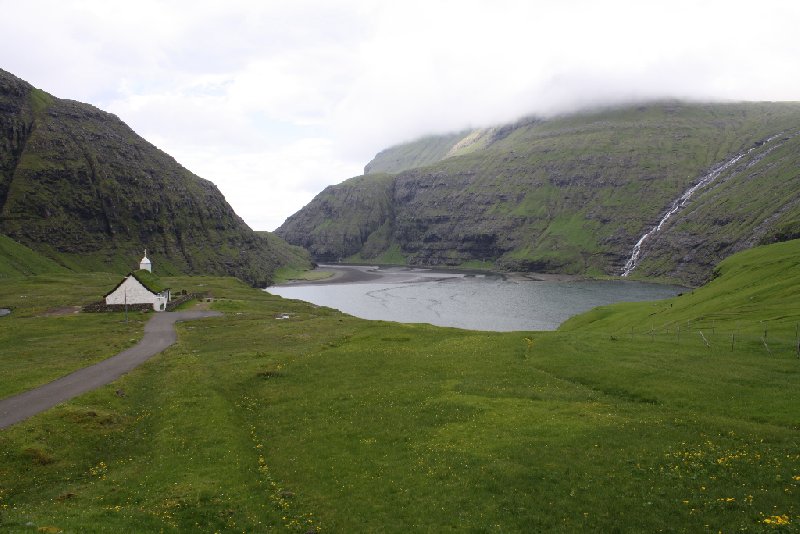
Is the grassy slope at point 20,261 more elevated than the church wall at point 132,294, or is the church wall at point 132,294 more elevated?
the grassy slope at point 20,261

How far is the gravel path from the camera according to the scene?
35.8 m

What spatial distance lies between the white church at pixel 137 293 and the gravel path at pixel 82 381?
23.6m

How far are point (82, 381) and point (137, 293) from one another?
55146 mm

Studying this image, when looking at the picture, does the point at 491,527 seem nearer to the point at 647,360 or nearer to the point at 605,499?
the point at 605,499

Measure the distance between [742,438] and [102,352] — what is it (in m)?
59.2

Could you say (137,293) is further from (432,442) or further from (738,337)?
(738,337)

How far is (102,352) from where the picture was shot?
57.2 meters

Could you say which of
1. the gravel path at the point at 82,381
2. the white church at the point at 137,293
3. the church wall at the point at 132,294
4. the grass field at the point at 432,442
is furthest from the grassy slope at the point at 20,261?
the grass field at the point at 432,442

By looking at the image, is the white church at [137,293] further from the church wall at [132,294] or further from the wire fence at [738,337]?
the wire fence at [738,337]

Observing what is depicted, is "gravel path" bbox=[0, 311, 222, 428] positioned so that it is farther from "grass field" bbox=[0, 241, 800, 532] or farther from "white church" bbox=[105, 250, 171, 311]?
"white church" bbox=[105, 250, 171, 311]

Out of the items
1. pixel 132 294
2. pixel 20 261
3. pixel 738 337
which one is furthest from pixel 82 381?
pixel 20 261

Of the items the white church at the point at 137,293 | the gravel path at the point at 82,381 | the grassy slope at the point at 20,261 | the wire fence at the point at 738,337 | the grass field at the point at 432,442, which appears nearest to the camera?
the grass field at the point at 432,442

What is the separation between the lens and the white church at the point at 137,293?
307 ft

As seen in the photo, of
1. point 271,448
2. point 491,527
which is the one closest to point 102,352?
point 271,448
